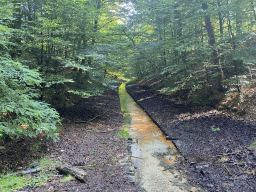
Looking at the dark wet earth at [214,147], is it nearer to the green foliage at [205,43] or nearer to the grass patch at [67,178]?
the green foliage at [205,43]

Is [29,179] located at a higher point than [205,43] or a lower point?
lower

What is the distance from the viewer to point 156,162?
Answer: 5.40m

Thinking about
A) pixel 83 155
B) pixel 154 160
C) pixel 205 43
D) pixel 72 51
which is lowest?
pixel 154 160

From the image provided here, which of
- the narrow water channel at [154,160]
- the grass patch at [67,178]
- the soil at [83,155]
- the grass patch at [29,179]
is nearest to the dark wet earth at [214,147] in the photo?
the narrow water channel at [154,160]

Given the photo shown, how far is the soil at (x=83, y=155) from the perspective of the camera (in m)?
3.84

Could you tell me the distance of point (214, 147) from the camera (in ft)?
18.5

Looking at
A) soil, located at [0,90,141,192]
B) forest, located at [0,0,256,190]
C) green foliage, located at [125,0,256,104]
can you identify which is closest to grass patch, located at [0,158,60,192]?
soil, located at [0,90,141,192]

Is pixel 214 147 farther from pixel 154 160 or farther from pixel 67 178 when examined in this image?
pixel 67 178

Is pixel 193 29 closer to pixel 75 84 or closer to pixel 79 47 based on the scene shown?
pixel 79 47

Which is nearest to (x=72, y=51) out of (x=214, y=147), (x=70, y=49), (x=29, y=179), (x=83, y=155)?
(x=70, y=49)

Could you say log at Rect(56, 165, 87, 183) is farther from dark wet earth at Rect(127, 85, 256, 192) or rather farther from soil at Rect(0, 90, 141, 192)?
dark wet earth at Rect(127, 85, 256, 192)

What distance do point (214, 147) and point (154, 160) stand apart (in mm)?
2273

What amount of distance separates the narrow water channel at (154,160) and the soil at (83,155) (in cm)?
41

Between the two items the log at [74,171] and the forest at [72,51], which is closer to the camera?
the log at [74,171]
